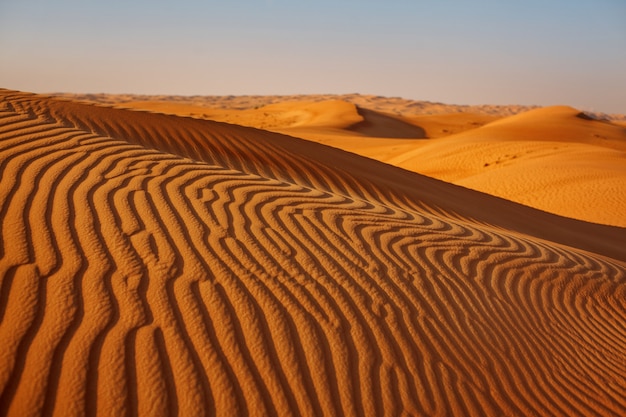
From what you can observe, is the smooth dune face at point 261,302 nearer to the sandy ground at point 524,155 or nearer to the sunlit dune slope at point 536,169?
the sunlit dune slope at point 536,169

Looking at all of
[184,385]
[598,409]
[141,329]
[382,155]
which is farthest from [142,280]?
[382,155]

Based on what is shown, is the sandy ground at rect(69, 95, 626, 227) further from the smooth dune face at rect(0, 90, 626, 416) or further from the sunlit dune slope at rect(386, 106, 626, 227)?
the smooth dune face at rect(0, 90, 626, 416)

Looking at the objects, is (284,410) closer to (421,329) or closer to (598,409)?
(421,329)

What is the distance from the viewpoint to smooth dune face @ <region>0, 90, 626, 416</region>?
2.48 meters

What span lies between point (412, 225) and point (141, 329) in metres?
3.10

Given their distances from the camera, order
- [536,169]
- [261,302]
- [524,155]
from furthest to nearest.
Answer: [524,155]
[536,169]
[261,302]

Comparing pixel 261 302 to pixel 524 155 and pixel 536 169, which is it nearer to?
pixel 536 169

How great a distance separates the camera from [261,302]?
10.2 feet

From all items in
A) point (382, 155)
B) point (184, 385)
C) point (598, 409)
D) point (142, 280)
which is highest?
point (142, 280)

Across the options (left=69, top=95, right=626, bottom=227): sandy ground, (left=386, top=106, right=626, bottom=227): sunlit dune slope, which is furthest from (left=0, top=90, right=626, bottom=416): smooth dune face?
(left=69, top=95, right=626, bottom=227): sandy ground

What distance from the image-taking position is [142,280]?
3053 millimetres

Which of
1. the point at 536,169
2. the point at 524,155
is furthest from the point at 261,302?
the point at 524,155

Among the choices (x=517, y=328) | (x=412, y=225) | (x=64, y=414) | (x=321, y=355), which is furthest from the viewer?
(x=412, y=225)

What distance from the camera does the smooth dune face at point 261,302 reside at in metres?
2.48
